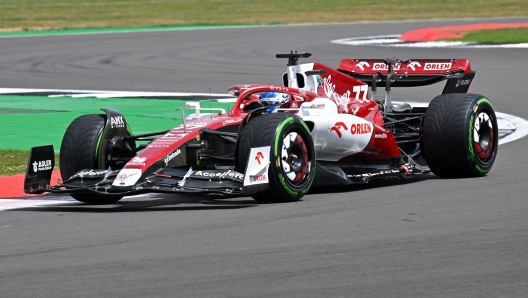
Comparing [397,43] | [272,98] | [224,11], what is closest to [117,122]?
[272,98]

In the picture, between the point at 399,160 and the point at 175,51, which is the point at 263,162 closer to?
the point at 399,160

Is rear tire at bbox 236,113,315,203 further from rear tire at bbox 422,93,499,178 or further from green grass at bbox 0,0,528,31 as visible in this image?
green grass at bbox 0,0,528,31

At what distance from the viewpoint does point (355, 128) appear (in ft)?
32.6

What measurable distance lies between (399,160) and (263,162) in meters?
2.22

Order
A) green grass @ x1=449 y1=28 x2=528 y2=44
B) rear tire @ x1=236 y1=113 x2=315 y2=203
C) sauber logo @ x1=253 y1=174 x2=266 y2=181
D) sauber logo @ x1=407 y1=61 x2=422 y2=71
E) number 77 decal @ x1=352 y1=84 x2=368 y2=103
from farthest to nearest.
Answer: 1. green grass @ x1=449 y1=28 x2=528 y2=44
2. sauber logo @ x1=407 y1=61 x2=422 y2=71
3. number 77 decal @ x1=352 y1=84 x2=368 y2=103
4. rear tire @ x1=236 y1=113 x2=315 y2=203
5. sauber logo @ x1=253 y1=174 x2=266 y2=181

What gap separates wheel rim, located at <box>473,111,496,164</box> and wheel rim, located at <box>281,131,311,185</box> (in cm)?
205

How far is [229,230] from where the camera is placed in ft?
25.3

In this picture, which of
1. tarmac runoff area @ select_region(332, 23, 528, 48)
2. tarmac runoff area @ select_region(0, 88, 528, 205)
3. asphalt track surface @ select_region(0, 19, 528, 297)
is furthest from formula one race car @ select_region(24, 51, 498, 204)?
tarmac runoff area @ select_region(332, 23, 528, 48)

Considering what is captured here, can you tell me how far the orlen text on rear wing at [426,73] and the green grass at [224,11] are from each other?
3111cm

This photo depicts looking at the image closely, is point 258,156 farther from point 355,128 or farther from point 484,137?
point 484,137

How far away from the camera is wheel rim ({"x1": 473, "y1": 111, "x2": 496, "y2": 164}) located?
10414 millimetres

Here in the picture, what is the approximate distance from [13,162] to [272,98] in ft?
10.8

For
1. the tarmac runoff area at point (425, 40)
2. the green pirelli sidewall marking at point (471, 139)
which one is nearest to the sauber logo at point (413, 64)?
the green pirelli sidewall marking at point (471, 139)

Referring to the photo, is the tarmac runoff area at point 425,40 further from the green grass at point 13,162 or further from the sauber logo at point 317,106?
the sauber logo at point 317,106
